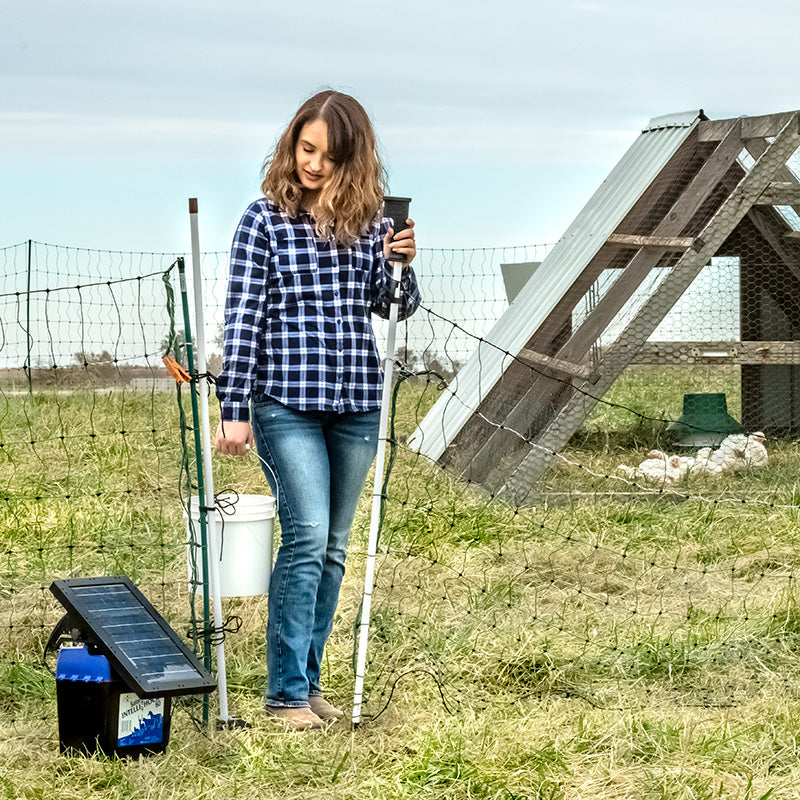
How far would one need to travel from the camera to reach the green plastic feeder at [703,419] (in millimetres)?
7863

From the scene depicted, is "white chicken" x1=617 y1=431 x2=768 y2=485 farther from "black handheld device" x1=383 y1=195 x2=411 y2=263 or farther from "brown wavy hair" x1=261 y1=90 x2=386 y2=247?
"brown wavy hair" x1=261 y1=90 x2=386 y2=247

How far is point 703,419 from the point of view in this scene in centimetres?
806

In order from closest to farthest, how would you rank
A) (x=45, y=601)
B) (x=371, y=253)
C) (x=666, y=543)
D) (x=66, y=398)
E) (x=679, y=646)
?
(x=371, y=253) → (x=679, y=646) → (x=45, y=601) → (x=666, y=543) → (x=66, y=398)

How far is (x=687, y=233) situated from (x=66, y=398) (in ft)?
16.2

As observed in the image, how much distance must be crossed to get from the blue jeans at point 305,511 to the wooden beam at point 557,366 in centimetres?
369

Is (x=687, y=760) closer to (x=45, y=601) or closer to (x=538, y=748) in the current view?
(x=538, y=748)

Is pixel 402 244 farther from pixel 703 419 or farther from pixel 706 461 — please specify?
pixel 703 419

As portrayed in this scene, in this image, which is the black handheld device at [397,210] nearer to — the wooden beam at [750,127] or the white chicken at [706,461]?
the white chicken at [706,461]

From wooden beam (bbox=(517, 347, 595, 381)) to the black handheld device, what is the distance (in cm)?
367

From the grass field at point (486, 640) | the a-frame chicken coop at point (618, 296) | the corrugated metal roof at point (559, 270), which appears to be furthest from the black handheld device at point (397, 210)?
the corrugated metal roof at point (559, 270)

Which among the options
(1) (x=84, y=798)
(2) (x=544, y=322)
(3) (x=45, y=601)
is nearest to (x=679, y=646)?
(1) (x=84, y=798)

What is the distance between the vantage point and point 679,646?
3.92 meters

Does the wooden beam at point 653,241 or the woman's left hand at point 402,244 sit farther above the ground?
the wooden beam at point 653,241

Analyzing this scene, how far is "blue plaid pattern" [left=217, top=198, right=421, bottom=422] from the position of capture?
9.52ft
